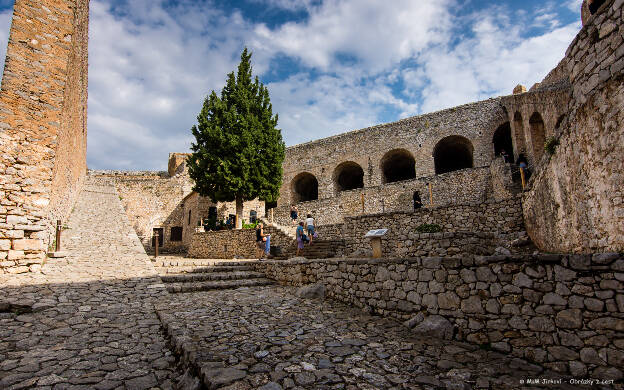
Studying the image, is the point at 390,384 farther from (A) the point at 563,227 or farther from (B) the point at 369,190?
(B) the point at 369,190

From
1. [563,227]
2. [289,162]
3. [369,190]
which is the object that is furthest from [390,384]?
[289,162]

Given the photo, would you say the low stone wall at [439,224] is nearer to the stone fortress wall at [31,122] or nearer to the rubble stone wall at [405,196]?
the rubble stone wall at [405,196]

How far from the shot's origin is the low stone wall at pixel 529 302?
313 centimetres

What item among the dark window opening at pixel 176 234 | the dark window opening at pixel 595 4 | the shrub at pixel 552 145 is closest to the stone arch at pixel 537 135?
the shrub at pixel 552 145

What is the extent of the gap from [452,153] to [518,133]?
6658 millimetres

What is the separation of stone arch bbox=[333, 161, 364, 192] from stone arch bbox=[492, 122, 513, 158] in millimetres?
9355

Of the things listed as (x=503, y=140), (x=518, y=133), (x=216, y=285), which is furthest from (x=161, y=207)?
(x=503, y=140)

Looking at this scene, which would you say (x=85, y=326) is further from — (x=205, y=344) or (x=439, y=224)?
(x=439, y=224)

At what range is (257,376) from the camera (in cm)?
306

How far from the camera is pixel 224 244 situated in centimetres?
1550

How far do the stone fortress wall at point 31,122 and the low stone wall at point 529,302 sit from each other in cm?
761

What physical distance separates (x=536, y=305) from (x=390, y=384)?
6.84 feet

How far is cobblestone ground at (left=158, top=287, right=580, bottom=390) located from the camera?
301 cm

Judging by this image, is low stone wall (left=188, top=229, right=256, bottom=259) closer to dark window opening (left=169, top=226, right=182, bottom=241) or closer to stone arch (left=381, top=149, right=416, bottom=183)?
dark window opening (left=169, top=226, right=182, bottom=241)
